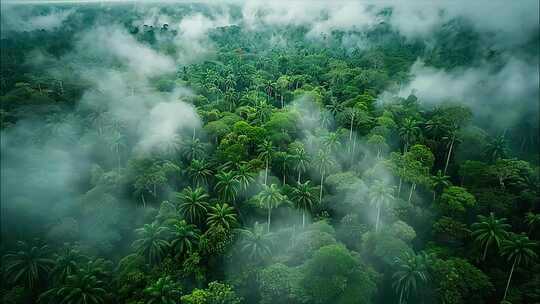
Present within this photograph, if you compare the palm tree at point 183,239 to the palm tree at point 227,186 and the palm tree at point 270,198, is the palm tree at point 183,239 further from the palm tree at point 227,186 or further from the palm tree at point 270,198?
the palm tree at point 270,198

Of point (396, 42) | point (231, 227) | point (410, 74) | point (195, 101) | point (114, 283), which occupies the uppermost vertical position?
point (396, 42)

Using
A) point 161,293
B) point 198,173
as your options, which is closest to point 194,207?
point 198,173

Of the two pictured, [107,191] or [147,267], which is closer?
[147,267]

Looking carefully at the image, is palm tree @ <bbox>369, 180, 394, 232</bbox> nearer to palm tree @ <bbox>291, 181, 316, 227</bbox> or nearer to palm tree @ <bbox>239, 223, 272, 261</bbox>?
palm tree @ <bbox>291, 181, 316, 227</bbox>

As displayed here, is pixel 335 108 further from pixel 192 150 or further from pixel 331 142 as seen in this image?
pixel 192 150

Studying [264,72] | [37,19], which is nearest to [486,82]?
[264,72]

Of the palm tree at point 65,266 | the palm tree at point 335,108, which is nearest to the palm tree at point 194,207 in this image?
the palm tree at point 65,266

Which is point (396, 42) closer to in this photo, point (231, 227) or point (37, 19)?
point (231, 227)
